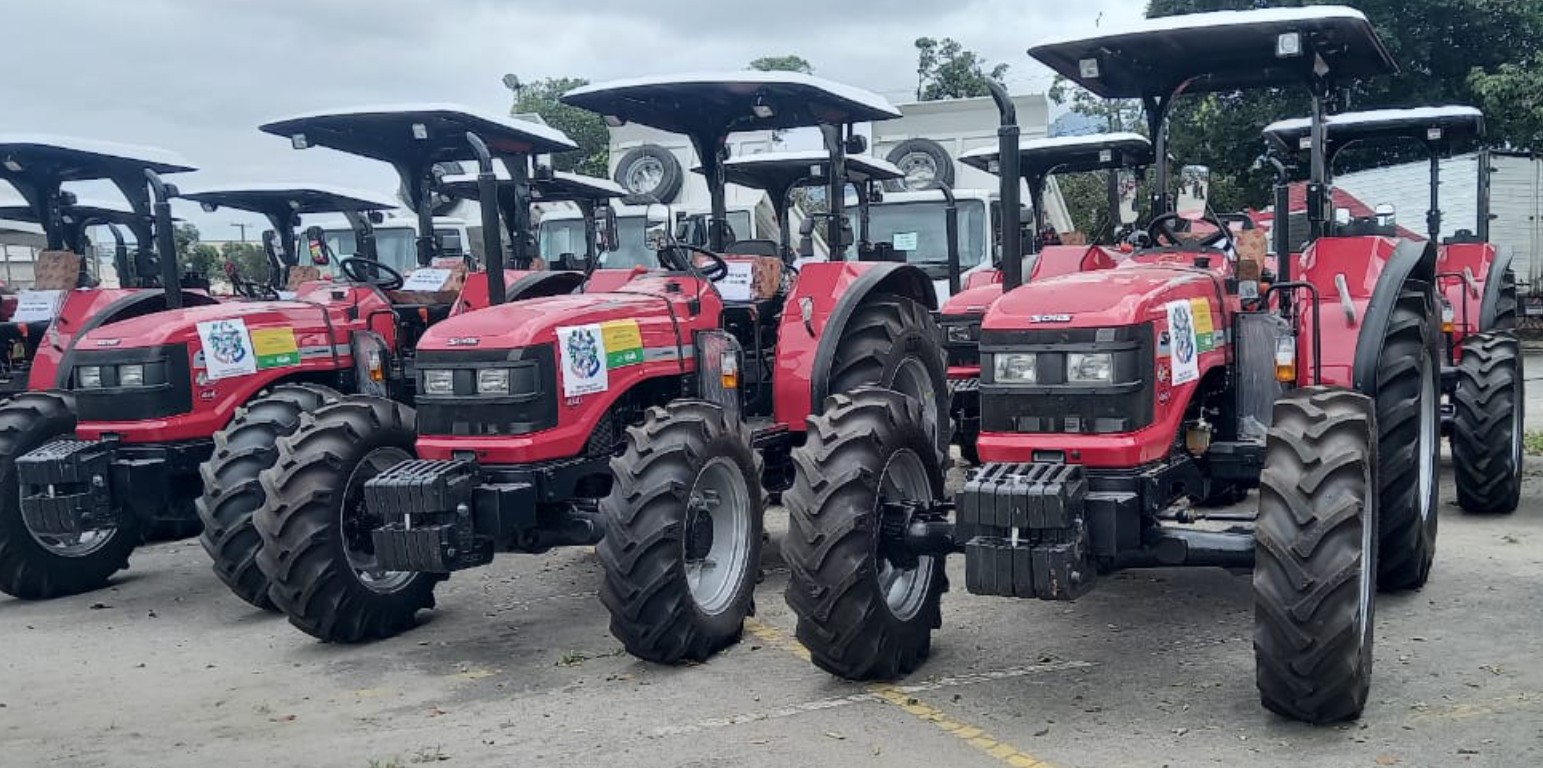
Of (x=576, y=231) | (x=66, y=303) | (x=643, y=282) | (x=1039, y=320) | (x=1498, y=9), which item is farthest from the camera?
(x=1498, y=9)

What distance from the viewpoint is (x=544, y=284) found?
845 centimetres

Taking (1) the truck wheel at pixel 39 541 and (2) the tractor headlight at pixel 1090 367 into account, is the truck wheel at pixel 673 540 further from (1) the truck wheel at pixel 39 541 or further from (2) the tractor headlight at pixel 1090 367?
(1) the truck wheel at pixel 39 541

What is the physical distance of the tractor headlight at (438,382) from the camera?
6.11 m

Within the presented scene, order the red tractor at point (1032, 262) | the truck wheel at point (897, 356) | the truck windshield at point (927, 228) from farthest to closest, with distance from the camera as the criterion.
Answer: the truck windshield at point (927, 228) → the red tractor at point (1032, 262) → the truck wheel at point (897, 356)

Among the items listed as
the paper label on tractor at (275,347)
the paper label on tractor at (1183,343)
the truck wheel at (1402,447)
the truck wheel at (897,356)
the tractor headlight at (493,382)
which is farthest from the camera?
the paper label on tractor at (275,347)

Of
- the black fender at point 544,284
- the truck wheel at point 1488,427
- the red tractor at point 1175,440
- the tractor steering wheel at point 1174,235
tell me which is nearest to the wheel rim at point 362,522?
the black fender at point 544,284

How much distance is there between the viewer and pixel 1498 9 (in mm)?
17859

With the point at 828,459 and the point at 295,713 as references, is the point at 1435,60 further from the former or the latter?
the point at 295,713

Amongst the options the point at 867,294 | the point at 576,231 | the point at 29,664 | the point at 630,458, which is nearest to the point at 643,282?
the point at 867,294

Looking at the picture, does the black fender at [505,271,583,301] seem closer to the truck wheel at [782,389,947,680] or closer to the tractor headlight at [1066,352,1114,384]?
the truck wheel at [782,389,947,680]

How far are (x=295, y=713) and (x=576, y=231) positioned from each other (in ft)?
36.3

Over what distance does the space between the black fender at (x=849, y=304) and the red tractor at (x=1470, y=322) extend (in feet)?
Answer: 7.88

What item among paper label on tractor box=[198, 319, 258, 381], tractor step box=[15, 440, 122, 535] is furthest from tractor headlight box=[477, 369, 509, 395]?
tractor step box=[15, 440, 122, 535]

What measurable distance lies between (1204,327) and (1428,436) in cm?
219
